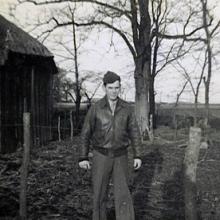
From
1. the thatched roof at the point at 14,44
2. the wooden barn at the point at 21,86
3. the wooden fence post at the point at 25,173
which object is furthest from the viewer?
the wooden barn at the point at 21,86

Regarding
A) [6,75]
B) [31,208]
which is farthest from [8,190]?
[6,75]

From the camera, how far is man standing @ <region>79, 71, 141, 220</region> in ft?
22.5

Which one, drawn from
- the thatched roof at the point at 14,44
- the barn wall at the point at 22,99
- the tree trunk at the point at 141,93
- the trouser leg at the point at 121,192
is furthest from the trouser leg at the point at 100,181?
the tree trunk at the point at 141,93

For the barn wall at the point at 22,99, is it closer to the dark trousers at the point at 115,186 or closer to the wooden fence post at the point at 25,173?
the wooden fence post at the point at 25,173

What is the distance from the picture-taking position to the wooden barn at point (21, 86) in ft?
67.1

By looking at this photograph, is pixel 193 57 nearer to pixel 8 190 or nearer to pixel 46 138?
pixel 46 138

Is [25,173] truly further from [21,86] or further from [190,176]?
[21,86]

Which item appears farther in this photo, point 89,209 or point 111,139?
point 89,209

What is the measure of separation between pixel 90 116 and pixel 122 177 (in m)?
0.90

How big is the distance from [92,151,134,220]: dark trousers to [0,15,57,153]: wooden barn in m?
13.3

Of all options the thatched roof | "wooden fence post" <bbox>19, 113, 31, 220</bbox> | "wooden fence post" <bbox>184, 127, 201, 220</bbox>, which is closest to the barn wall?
the thatched roof

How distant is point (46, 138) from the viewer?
25125mm

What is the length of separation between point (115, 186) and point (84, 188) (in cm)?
452

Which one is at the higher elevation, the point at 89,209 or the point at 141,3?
the point at 141,3
